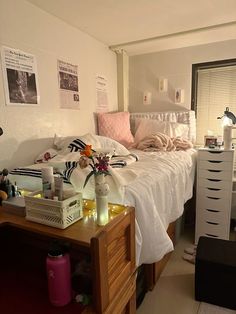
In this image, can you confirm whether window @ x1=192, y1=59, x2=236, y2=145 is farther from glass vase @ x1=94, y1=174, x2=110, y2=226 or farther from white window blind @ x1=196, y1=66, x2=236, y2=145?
glass vase @ x1=94, y1=174, x2=110, y2=226

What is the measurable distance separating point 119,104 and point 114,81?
33cm

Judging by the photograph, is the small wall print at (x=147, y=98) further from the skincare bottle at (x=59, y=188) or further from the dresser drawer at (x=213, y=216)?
the skincare bottle at (x=59, y=188)

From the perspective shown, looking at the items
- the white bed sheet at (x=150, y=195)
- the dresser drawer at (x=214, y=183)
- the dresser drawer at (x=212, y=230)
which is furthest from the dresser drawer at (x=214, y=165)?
the dresser drawer at (x=212, y=230)

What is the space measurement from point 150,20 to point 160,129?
1.19m

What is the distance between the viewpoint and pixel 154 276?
168 cm

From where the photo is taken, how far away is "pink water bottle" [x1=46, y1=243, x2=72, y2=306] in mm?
928

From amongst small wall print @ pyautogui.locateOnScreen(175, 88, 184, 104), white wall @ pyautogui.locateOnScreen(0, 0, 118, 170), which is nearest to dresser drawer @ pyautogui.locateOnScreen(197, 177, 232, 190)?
small wall print @ pyautogui.locateOnScreen(175, 88, 184, 104)

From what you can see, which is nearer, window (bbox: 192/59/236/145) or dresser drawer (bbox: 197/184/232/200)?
dresser drawer (bbox: 197/184/232/200)

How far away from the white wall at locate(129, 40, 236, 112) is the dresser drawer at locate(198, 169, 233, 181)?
1.10m

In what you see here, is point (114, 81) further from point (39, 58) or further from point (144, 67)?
point (39, 58)

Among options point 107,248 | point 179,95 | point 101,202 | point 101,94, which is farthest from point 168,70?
point 107,248

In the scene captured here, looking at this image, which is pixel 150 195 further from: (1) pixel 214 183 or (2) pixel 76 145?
(1) pixel 214 183

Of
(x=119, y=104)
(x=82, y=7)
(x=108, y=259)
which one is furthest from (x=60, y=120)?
(x=108, y=259)

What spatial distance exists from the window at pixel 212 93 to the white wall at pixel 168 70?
0.25ft
